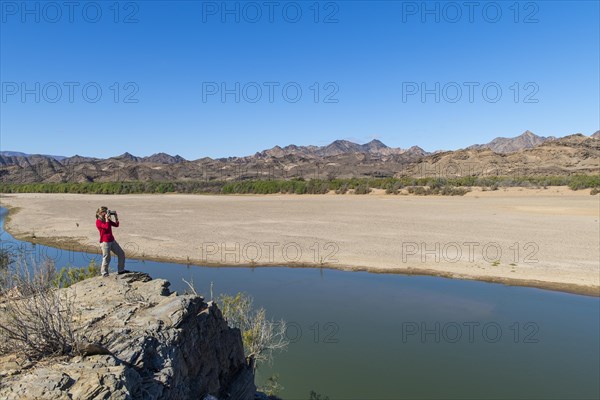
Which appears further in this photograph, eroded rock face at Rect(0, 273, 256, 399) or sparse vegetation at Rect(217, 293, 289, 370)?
sparse vegetation at Rect(217, 293, 289, 370)

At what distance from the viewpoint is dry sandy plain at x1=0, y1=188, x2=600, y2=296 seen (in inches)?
863

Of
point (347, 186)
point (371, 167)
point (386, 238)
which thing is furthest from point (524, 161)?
point (386, 238)

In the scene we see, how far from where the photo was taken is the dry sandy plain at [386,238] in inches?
863

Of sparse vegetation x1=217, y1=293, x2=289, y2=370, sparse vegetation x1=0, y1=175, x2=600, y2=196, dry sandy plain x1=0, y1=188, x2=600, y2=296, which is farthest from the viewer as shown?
sparse vegetation x1=0, y1=175, x2=600, y2=196

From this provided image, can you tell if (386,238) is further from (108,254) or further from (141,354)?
(141,354)

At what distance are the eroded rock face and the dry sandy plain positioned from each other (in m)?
16.7

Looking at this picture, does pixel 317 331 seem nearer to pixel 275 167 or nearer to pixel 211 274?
pixel 211 274

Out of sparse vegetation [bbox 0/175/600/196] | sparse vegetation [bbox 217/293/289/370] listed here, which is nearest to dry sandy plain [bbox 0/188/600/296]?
sparse vegetation [bbox 217/293/289/370]

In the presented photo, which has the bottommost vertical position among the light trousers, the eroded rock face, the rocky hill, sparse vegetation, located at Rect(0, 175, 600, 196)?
the eroded rock face

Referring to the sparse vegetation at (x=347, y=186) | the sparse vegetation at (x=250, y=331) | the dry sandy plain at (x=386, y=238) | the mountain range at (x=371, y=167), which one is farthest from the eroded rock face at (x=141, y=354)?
the mountain range at (x=371, y=167)

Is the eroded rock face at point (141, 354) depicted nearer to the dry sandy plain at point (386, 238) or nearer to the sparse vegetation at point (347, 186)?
the dry sandy plain at point (386, 238)

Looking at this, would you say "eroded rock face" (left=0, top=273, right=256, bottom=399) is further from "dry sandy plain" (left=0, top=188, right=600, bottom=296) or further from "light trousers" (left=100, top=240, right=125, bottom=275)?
"dry sandy plain" (left=0, top=188, right=600, bottom=296)

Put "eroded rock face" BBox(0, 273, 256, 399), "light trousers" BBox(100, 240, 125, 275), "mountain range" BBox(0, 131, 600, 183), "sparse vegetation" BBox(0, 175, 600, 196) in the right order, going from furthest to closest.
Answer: "mountain range" BBox(0, 131, 600, 183) → "sparse vegetation" BBox(0, 175, 600, 196) → "light trousers" BBox(100, 240, 125, 275) → "eroded rock face" BBox(0, 273, 256, 399)

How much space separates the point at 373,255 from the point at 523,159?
98946mm
